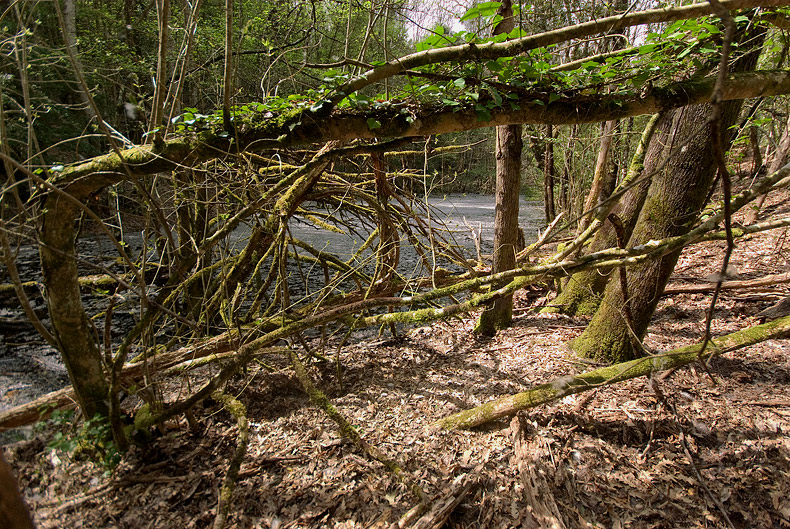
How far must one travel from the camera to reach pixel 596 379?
2.88 meters

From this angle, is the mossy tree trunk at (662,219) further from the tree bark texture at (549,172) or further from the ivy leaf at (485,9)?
the tree bark texture at (549,172)

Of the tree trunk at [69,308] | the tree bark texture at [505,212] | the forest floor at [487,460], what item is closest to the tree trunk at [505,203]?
the tree bark texture at [505,212]

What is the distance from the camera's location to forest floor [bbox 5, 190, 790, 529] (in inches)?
88.7

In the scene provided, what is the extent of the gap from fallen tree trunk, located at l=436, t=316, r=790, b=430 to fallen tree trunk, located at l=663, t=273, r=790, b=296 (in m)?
1.49

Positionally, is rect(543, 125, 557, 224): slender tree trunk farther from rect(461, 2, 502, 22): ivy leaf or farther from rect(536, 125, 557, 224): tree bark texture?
rect(461, 2, 502, 22): ivy leaf

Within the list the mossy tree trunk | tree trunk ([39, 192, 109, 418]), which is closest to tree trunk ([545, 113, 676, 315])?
the mossy tree trunk

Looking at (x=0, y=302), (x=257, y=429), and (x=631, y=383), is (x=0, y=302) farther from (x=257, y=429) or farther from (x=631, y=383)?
(x=631, y=383)

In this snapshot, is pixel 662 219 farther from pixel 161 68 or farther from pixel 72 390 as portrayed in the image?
pixel 72 390

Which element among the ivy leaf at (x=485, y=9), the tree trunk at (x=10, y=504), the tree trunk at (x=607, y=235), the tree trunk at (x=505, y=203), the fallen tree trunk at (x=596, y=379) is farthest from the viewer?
the tree trunk at (x=505, y=203)

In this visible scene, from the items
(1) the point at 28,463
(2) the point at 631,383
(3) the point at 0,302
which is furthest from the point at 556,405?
(3) the point at 0,302

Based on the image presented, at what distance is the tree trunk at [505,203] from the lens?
4.02 metres

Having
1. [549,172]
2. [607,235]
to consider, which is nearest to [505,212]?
[607,235]

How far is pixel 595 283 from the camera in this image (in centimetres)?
470

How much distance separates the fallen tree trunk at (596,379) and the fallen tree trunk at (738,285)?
1.49 meters
